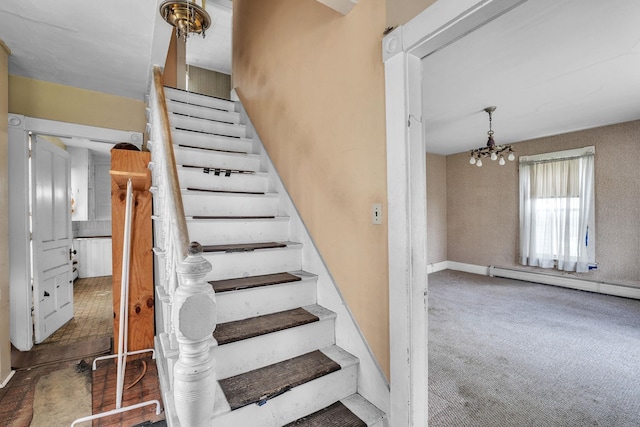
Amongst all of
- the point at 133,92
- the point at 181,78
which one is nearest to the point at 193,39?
the point at 181,78

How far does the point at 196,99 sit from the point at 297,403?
363cm

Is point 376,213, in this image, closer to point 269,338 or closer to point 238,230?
point 269,338

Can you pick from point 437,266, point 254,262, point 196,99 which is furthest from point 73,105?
point 437,266

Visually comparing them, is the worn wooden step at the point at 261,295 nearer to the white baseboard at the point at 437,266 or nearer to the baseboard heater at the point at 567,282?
the white baseboard at the point at 437,266

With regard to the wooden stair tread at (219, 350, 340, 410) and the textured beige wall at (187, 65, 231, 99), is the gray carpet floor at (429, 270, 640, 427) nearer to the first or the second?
the wooden stair tread at (219, 350, 340, 410)

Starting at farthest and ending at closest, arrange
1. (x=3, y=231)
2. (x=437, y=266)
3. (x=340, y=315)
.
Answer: (x=437, y=266) → (x=3, y=231) → (x=340, y=315)

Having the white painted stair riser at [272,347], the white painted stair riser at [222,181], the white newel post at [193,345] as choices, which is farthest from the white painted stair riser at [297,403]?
the white painted stair riser at [222,181]

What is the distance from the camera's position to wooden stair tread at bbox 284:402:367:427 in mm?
1565

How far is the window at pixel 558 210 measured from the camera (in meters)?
4.89

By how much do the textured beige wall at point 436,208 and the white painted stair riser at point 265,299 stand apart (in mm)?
5158

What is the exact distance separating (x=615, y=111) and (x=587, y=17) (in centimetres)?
285

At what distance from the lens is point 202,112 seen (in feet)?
12.0

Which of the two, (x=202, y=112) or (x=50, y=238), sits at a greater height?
(x=202, y=112)

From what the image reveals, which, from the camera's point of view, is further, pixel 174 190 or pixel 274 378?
pixel 274 378
